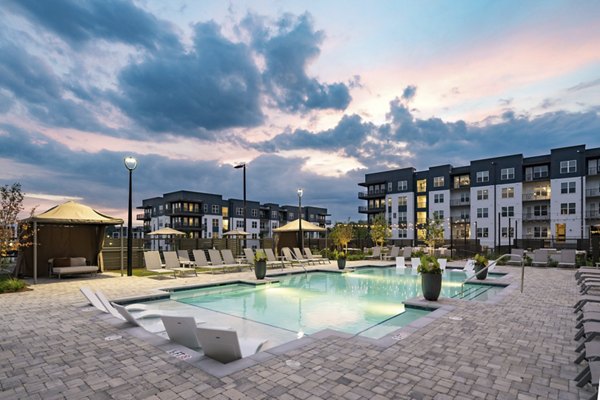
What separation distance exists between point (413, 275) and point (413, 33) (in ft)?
37.3

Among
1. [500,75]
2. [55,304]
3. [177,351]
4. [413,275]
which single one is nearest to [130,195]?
[55,304]

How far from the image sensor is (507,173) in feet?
136

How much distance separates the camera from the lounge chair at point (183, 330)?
16.3 feet

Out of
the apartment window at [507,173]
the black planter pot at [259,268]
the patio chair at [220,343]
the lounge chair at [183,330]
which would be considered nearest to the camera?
the patio chair at [220,343]

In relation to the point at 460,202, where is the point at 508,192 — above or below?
above

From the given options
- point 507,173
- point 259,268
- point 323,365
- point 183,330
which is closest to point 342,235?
point 259,268

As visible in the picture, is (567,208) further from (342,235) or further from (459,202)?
(342,235)

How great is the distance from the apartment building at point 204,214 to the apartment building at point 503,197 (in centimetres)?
2536

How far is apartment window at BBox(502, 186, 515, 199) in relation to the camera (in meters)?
41.0

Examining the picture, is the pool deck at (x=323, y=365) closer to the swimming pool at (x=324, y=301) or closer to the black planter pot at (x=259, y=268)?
the swimming pool at (x=324, y=301)

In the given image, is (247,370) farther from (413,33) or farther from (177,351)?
(413,33)

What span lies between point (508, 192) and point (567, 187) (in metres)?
5.87

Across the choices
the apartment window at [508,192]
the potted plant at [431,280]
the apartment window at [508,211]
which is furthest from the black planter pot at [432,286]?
the apartment window at [508,192]

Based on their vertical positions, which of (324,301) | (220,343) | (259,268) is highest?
(220,343)
